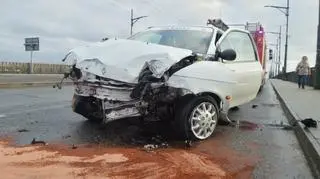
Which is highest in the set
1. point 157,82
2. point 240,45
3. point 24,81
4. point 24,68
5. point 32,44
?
point 32,44

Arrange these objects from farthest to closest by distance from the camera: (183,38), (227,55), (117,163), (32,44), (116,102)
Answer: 1. (32,44)
2. (183,38)
3. (227,55)
4. (116,102)
5. (117,163)

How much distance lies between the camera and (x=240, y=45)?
10.4m

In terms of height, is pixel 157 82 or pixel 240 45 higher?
pixel 240 45

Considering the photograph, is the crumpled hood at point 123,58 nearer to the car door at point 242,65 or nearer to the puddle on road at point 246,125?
the car door at point 242,65

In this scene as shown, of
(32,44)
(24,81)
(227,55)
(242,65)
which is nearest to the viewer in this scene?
(227,55)

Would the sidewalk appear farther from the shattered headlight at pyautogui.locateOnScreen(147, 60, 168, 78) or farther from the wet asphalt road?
the shattered headlight at pyautogui.locateOnScreen(147, 60, 168, 78)

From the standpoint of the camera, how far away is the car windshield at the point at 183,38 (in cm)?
916

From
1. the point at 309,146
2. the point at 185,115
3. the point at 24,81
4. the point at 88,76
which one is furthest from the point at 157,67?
the point at 24,81

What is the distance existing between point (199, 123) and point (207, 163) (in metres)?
1.62

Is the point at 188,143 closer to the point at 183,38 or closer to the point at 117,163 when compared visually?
the point at 117,163

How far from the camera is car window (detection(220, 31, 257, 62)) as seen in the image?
979 cm

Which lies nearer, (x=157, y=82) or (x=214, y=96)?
(x=157, y=82)

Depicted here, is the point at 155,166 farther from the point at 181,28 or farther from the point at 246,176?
the point at 181,28

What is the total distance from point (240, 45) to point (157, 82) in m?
3.37
